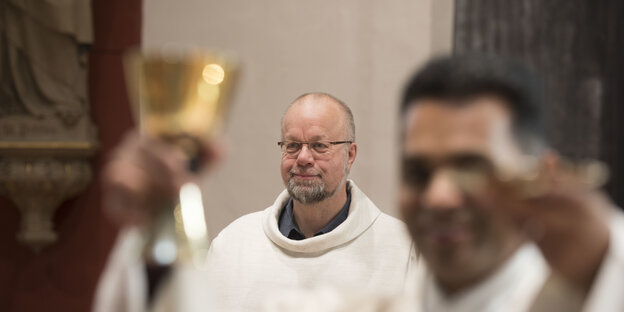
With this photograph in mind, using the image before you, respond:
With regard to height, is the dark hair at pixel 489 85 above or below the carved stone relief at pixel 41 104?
above

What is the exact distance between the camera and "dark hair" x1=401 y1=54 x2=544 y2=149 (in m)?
1.27

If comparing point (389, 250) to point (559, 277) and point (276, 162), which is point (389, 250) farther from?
point (559, 277)

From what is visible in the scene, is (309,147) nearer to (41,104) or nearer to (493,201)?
(41,104)

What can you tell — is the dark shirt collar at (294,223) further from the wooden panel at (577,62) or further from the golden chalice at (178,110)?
the golden chalice at (178,110)

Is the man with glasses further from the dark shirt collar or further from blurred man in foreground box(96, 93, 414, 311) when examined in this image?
the dark shirt collar

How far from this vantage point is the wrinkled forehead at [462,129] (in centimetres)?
123

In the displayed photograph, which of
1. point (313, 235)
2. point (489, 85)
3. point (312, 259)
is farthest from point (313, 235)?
point (489, 85)

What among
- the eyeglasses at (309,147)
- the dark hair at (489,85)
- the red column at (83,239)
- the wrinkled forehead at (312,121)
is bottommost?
the red column at (83,239)

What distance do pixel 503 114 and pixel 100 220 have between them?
14.4ft

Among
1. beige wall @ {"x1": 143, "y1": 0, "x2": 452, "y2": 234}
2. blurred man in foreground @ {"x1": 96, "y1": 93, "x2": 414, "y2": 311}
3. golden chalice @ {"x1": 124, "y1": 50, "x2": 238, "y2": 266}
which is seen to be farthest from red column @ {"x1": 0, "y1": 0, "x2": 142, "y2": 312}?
golden chalice @ {"x1": 124, "y1": 50, "x2": 238, "y2": 266}

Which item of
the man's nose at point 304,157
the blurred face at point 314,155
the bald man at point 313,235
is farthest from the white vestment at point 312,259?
the man's nose at point 304,157

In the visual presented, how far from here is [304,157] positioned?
3.74m

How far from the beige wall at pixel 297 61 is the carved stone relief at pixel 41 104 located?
2.32 feet

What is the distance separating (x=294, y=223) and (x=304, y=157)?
352 millimetres
